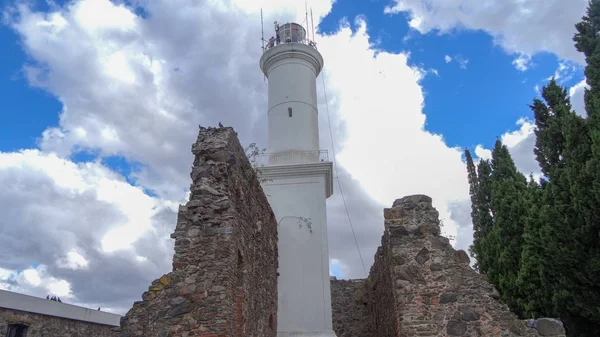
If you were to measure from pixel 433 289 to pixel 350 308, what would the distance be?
7391 millimetres

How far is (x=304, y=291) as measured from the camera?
12602 millimetres

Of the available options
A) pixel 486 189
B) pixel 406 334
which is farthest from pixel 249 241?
pixel 486 189

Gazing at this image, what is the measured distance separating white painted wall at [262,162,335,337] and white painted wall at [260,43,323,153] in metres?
1.21

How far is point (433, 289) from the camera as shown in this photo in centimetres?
727

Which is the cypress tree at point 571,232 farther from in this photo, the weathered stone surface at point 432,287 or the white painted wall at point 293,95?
the white painted wall at point 293,95

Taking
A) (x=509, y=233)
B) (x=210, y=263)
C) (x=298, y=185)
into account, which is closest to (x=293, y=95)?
(x=298, y=185)

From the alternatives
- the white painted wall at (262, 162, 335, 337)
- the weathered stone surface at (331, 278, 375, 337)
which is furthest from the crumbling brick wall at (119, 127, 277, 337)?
the weathered stone surface at (331, 278, 375, 337)

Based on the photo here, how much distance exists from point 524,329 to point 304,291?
6.49m

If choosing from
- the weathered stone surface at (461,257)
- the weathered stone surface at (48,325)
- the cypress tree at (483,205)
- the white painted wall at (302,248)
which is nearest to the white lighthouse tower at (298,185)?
the white painted wall at (302,248)

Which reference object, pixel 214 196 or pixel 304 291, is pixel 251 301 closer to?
pixel 214 196

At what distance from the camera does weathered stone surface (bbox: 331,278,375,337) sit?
13.8 m

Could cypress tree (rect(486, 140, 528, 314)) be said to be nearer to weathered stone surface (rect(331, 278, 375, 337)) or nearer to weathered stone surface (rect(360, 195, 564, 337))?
weathered stone surface (rect(331, 278, 375, 337))

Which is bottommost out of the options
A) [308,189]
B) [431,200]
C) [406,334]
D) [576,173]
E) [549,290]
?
[406,334]

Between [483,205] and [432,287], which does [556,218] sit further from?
[483,205]
